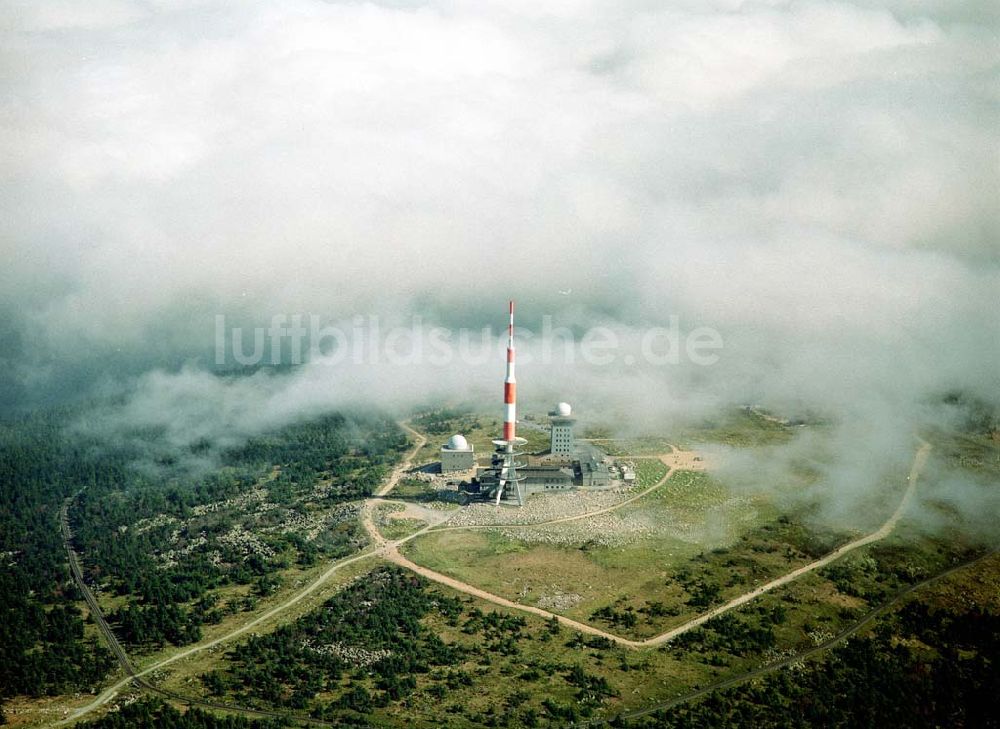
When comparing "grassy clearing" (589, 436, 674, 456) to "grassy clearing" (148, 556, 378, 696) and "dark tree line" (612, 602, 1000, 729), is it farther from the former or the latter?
"dark tree line" (612, 602, 1000, 729)

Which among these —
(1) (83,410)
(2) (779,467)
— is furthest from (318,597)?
(1) (83,410)

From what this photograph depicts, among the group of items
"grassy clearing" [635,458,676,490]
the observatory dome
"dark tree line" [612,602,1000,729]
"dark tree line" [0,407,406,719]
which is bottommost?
"dark tree line" [0,407,406,719]

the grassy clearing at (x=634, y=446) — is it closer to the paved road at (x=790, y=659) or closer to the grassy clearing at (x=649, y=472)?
the grassy clearing at (x=649, y=472)

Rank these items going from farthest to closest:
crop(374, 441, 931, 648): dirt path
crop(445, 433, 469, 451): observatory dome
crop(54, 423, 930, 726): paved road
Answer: crop(445, 433, 469, 451): observatory dome < crop(374, 441, 931, 648): dirt path < crop(54, 423, 930, 726): paved road

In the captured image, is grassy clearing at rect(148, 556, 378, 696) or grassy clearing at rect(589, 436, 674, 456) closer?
grassy clearing at rect(148, 556, 378, 696)

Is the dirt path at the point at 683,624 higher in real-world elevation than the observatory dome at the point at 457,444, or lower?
lower

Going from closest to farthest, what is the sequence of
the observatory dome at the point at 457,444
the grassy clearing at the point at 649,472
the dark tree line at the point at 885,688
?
the dark tree line at the point at 885,688 → the grassy clearing at the point at 649,472 → the observatory dome at the point at 457,444

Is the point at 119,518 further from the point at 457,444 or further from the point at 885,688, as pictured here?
the point at 885,688

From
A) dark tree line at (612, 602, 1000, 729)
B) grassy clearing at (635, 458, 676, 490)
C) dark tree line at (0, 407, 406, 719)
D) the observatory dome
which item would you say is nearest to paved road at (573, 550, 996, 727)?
dark tree line at (612, 602, 1000, 729)

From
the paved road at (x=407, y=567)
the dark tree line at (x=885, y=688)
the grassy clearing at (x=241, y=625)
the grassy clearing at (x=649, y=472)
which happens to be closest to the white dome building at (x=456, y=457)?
the paved road at (x=407, y=567)
